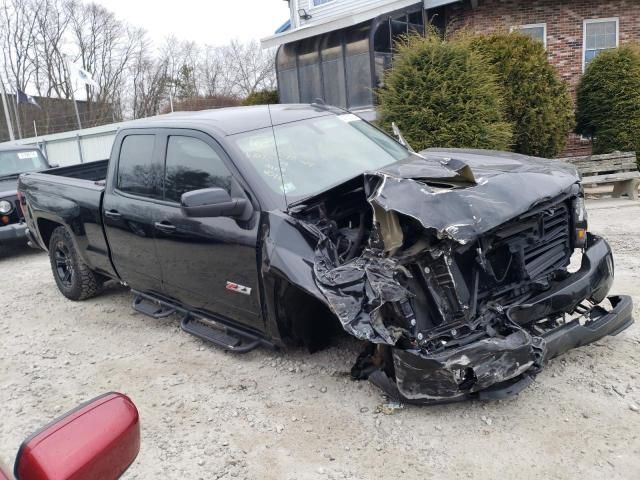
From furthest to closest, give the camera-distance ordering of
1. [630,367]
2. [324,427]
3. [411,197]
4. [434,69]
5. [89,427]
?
[434,69] → [630,367] → [324,427] → [411,197] → [89,427]

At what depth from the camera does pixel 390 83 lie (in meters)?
9.29

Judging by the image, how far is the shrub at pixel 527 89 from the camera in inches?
402

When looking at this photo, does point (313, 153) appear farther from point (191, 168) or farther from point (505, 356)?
point (505, 356)

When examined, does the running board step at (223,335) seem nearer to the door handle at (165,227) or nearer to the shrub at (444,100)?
the door handle at (165,227)

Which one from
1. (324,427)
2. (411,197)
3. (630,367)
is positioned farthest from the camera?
(630,367)

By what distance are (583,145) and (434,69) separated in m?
7.27

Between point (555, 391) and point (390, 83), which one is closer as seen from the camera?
point (555, 391)

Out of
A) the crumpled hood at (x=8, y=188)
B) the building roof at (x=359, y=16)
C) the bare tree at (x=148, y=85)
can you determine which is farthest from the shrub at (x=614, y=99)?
the bare tree at (x=148, y=85)

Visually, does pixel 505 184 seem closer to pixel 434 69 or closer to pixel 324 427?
pixel 324 427

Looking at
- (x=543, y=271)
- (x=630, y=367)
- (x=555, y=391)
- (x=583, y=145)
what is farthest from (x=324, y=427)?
(x=583, y=145)

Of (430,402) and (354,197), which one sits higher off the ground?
(354,197)

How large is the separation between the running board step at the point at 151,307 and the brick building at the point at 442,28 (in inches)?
403

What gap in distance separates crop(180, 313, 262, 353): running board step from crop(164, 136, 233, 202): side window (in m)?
0.99

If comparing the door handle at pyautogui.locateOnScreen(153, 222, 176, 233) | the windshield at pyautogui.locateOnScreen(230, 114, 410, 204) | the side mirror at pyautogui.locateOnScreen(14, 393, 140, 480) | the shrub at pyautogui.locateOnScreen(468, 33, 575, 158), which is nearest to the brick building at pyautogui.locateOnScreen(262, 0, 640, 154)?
the shrub at pyautogui.locateOnScreen(468, 33, 575, 158)
